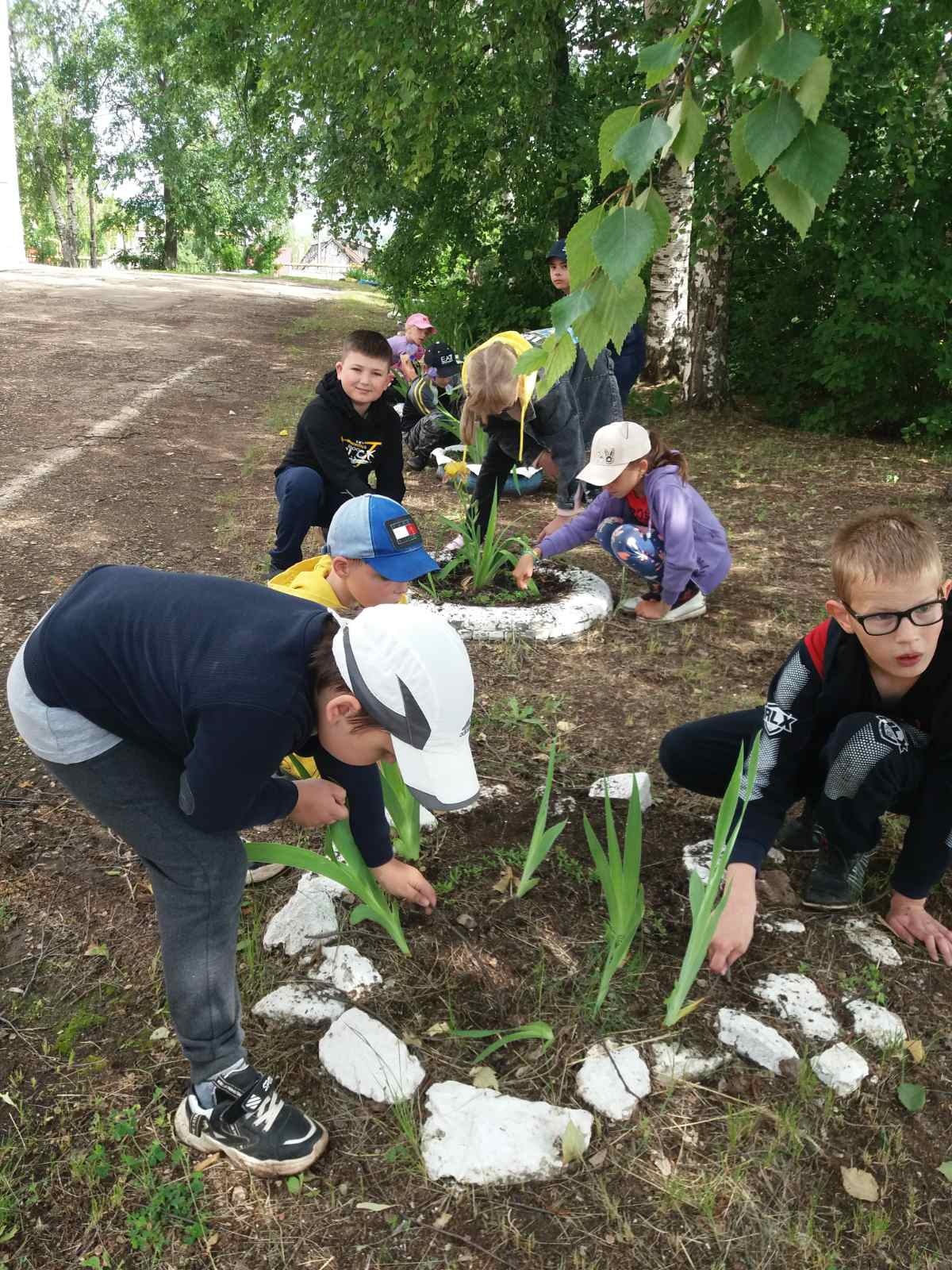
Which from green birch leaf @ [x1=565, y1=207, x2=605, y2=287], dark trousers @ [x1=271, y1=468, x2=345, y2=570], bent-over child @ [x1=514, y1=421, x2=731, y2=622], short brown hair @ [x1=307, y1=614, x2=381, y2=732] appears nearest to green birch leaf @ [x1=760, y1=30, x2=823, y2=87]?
green birch leaf @ [x1=565, y1=207, x2=605, y2=287]

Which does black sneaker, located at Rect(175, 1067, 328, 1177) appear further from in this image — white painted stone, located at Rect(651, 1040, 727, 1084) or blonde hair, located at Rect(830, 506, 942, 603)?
blonde hair, located at Rect(830, 506, 942, 603)

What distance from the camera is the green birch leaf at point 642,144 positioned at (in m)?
1.06

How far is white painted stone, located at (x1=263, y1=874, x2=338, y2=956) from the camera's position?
6.52 ft

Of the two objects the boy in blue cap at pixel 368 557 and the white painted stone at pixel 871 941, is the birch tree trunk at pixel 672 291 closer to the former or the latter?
the boy in blue cap at pixel 368 557

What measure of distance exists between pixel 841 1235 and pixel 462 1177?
612 mm

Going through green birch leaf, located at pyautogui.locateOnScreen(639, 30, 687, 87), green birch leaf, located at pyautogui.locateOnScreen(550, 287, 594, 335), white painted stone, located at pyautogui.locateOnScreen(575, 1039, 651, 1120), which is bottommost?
white painted stone, located at pyautogui.locateOnScreen(575, 1039, 651, 1120)

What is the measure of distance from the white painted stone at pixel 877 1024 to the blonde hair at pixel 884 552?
0.81 m

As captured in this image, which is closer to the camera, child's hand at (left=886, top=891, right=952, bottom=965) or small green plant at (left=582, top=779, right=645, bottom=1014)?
small green plant at (left=582, top=779, right=645, bottom=1014)

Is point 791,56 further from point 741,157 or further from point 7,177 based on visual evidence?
point 7,177

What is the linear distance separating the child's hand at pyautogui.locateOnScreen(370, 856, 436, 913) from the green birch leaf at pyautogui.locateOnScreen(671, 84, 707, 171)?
1391mm

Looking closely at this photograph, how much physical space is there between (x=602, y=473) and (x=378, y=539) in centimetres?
130

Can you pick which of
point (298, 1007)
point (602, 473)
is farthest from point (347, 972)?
point (602, 473)

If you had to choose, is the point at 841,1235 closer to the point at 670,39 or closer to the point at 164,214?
the point at 670,39

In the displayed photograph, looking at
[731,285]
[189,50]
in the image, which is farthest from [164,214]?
[731,285]
